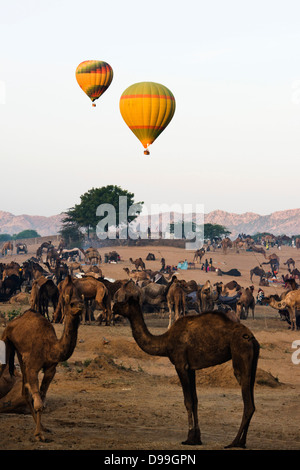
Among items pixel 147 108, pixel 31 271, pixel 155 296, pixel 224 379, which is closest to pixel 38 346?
pixel 224 379

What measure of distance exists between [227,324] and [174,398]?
17.2 ft

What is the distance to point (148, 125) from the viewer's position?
144 feet

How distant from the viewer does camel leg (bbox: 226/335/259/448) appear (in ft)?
32.9

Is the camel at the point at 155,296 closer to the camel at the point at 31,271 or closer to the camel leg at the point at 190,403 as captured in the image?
the camel at the point at 31,271

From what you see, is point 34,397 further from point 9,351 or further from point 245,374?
point 245,374

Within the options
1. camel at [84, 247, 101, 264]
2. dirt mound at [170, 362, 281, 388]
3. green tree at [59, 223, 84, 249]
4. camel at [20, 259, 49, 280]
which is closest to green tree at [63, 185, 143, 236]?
green tree at [59, 223, 84, 249]

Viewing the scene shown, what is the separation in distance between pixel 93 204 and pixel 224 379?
273 ft

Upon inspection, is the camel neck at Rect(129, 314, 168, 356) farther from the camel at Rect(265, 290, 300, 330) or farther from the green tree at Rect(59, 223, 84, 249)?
the green tree at Rect(59, 223, 84, 249)

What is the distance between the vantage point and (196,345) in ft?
34.8

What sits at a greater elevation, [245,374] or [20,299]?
[245,374]

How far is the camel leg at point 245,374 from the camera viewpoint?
10.0 meters

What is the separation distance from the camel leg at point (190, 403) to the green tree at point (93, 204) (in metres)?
87.7
